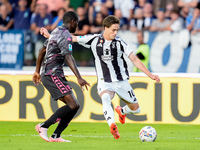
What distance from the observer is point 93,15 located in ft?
48.3

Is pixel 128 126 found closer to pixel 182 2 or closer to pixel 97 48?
pixel 97 48

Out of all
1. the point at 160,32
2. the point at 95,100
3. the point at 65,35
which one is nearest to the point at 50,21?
the point at 160,32

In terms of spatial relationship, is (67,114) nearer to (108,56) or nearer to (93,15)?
(108,56)

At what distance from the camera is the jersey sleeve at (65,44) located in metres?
7.31

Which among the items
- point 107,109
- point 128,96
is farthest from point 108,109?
point 128,96

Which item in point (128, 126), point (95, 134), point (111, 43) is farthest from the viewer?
point (128, 126)

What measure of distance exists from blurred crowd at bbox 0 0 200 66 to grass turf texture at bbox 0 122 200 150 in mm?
3543

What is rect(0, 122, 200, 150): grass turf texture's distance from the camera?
7086 millimetres

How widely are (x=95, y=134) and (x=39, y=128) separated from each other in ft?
6.02

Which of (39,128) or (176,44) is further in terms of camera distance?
(176,44)

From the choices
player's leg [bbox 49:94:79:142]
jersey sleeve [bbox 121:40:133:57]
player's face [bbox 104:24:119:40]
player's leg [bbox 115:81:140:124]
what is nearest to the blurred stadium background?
player's leg [bbox 115:81:140:124]

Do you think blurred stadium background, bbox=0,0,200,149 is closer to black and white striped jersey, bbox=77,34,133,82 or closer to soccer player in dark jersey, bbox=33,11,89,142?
black and white striped jersey, bbox=77,34,133,82

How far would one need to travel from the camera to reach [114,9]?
586 inches

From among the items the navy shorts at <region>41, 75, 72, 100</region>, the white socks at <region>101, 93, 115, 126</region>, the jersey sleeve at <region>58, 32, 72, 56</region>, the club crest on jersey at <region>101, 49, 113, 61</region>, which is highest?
the jersey sleeve at <region>58, 32, 72, 56</region>
